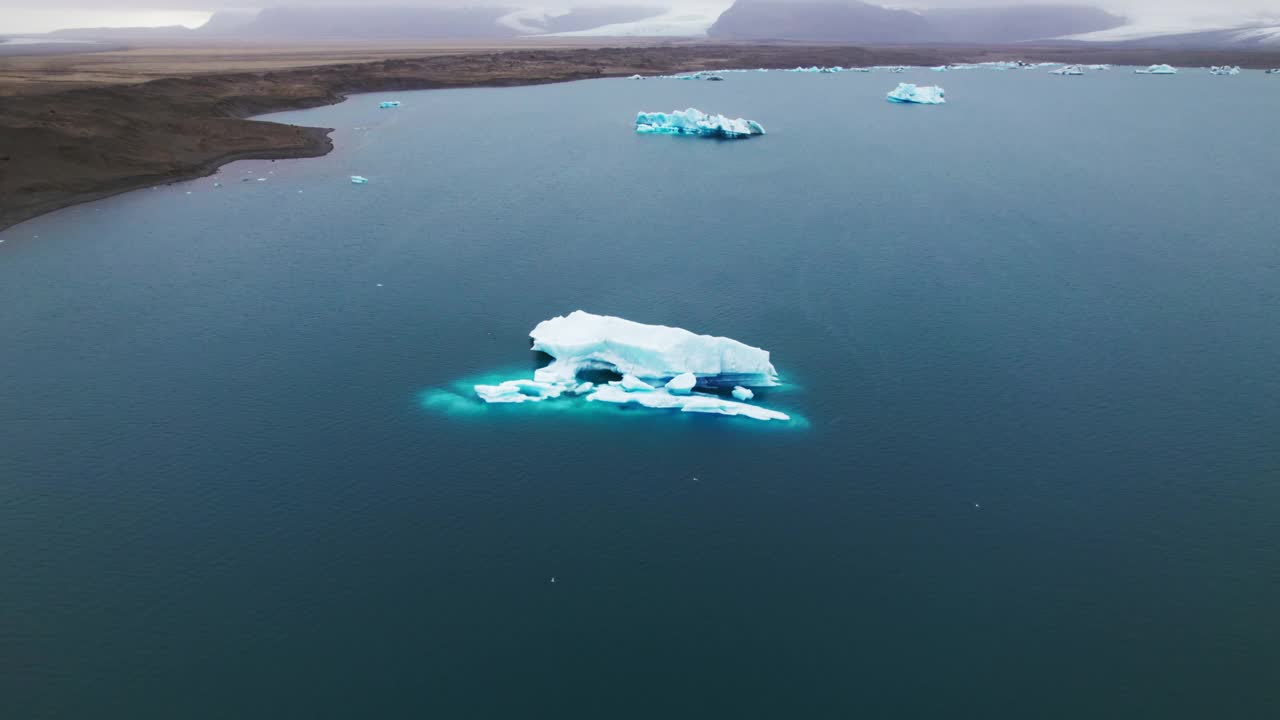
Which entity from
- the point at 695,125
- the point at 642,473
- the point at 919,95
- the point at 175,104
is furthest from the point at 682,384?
the point at 919,95

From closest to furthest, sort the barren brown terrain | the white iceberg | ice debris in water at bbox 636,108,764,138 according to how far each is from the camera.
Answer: the white iceberg, the barren brown terrain, ice debris in water at bbox 636,108,764,138

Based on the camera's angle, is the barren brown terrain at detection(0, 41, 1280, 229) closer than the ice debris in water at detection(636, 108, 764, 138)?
Yes

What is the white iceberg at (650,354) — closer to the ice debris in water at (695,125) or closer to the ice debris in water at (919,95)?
the ice debris in water at (695,125)

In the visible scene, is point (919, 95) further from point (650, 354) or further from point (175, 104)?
point (650, 354)

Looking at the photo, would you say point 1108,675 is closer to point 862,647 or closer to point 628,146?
point 862,647

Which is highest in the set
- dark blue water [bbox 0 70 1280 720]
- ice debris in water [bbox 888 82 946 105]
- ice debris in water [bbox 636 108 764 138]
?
ice debris in water [bbox 888 82 946 105]

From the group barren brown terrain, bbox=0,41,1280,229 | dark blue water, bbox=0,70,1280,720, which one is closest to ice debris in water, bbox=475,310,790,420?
dark blue water, bbox=0,70,1280,720

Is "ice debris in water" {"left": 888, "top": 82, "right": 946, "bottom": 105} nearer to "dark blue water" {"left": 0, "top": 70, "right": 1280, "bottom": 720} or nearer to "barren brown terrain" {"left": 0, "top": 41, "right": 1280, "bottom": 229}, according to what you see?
"barren brown terrain" {"left": 0, "top": 41, "right": 1280, "bottom": 229}
